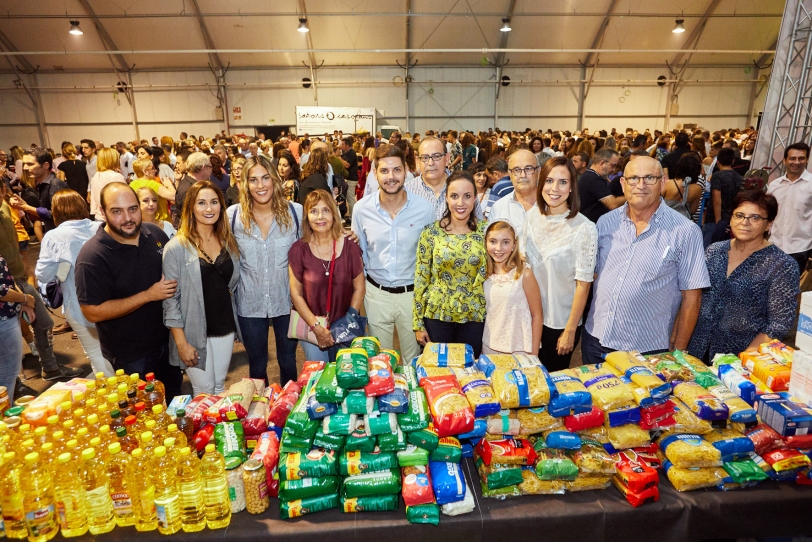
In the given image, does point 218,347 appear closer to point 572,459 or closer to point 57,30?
point 572,459

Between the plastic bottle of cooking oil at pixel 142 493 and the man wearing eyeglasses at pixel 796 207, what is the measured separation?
5.57m

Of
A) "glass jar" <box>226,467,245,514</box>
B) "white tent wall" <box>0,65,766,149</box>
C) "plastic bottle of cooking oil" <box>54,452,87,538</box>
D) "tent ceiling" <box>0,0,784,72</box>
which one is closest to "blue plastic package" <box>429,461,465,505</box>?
"glass jar" <box>226,467,245,514</box>

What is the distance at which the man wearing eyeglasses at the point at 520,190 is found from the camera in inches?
117

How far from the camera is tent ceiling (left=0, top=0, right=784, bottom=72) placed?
1399 cm

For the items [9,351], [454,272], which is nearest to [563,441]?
[454,272]

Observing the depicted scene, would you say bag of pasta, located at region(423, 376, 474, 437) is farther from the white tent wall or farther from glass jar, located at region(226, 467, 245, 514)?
the white tent wall

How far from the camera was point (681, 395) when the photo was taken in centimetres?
189

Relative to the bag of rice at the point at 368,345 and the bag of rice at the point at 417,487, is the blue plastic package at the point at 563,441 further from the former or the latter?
the bag of rice at the point at 368,345

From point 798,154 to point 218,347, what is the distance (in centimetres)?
542

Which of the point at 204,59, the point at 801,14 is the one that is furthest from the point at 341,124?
the point at 801,14

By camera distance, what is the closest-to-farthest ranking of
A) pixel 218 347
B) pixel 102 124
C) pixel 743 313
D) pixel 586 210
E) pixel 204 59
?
pixel 743 313 → pixel 218 347 → pixel 586 210 → pixel 204 59 → pixel 102 124

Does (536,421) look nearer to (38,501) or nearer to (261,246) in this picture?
(38,501)

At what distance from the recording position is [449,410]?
1.72 metres

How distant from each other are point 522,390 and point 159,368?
6.87 feet
